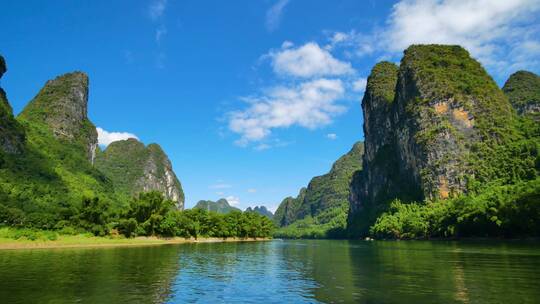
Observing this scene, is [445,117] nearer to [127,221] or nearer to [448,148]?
[448,148]

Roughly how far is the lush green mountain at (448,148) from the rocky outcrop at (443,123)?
0.33m

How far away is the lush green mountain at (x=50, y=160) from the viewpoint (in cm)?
7750

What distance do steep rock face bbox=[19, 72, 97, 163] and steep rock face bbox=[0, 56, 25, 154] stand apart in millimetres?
50529

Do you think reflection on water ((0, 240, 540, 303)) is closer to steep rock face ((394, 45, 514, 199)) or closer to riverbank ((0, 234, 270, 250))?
riverbank ((0, 234, 270, 250))

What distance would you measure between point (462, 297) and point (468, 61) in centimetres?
17406

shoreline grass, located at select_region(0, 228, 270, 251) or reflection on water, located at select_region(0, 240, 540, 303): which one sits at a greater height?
shoreline grass, located at select_region(0, 228, 270, 251)

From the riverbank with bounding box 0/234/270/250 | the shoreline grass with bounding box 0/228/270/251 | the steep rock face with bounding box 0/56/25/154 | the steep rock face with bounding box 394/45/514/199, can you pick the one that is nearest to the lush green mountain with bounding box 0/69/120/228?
the steep rock face with bounding box 0/56/25/154

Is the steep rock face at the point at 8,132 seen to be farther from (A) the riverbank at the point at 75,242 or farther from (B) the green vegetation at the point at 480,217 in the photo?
(B) the green vegetation at the point at 480,217

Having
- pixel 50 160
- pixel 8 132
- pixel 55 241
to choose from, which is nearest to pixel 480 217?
pixel 55 241

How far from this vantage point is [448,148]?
5556 inches

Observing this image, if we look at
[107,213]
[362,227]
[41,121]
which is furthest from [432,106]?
[41,121]

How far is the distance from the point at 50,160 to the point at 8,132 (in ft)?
90.4

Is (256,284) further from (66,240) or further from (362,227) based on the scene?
(362,227)

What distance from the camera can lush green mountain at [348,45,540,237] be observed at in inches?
4338
